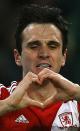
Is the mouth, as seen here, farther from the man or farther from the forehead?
the forehead

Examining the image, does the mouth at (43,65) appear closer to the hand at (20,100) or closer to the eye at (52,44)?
the eye at (52,44)

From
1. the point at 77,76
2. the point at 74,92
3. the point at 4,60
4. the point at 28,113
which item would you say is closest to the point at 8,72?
the point at 4,60

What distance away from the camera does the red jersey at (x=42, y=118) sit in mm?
2812

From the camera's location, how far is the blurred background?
4793mm

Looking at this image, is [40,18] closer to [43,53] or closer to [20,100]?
[43,53]

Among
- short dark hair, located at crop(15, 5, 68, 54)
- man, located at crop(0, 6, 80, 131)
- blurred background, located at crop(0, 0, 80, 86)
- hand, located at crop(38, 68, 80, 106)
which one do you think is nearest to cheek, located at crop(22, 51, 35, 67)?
man, located at crop(0, 6, 80, 131)

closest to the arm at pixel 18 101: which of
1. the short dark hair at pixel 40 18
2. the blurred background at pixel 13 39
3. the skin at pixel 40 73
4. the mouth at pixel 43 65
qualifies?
the skin at pixel 40 73

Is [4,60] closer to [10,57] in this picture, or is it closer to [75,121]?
[10,57]

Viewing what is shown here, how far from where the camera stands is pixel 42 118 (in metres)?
2.85

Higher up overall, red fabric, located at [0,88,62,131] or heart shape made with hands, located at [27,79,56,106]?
heart shape made with hands, located at [27,79,56,106]

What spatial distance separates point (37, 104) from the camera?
7.88 feet

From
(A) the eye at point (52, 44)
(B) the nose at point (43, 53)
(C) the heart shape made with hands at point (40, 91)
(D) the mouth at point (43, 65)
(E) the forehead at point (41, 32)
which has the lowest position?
(C) the heart shape made with hands at point (40, 91)

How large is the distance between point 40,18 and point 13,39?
7.01ft

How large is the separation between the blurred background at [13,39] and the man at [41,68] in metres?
1.80
